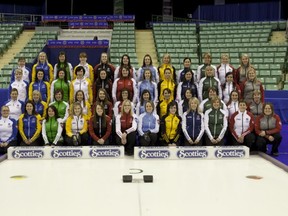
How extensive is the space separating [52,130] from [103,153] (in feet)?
2.88

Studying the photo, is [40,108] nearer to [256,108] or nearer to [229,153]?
[229,153]

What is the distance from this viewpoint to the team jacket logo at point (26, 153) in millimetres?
6082

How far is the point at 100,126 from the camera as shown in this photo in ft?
20.9

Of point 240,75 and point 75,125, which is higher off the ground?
point 240,75

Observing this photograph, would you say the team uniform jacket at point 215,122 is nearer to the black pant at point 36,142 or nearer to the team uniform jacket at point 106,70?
the team uniform jacket at point 106,70

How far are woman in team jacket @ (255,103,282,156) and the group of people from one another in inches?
0.6

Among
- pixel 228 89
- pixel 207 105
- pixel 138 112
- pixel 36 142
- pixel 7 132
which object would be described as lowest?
pixel 36 142

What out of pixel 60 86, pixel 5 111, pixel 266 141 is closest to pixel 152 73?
pixel 60 86

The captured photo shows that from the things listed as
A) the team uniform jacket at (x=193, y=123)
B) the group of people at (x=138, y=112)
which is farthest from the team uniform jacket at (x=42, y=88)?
the team uniform jacket at (x=193, y=123)

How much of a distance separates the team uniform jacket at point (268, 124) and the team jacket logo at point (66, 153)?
2.72 m

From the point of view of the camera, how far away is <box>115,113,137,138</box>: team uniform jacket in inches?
251

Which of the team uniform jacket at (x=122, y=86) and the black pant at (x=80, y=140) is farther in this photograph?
the team uniform jacket at (x=122, y=86)
